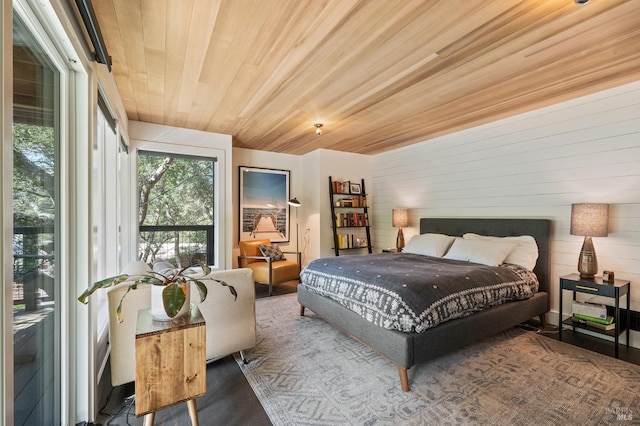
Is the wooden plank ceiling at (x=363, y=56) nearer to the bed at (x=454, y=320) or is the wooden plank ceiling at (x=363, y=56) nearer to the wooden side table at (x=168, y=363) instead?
the bed at (x=454, y=320)

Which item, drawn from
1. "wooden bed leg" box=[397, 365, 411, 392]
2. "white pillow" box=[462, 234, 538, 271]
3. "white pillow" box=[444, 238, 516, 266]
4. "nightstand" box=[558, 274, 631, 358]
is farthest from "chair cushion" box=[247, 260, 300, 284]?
"nightstand" box=[558, 274, 631, 358]

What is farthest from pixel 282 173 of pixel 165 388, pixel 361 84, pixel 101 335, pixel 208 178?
pixel 165 388

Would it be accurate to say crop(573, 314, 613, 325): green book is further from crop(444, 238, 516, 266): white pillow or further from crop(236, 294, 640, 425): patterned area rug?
crop(444, 238, 516, 266): white pillow

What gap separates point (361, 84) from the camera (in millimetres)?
2596

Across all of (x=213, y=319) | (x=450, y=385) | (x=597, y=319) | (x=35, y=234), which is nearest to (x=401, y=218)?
(x=597, y=319)

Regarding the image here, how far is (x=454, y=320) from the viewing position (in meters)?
2.26

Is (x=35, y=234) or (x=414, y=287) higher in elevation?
(x=35, y=234)

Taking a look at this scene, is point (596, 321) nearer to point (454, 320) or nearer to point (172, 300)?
point (454, 320)

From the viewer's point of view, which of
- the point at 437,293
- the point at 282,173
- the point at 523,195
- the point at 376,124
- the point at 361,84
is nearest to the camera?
the point at 437,293

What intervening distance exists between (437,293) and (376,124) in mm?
2348

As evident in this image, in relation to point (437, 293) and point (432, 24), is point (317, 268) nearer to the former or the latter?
point (437, 293)

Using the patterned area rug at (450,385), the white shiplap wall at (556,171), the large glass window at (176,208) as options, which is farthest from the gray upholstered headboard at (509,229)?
the large glass window at (176,208)

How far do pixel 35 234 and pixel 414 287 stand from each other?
224 cm

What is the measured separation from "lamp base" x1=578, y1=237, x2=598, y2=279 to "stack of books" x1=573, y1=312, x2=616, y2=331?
1.27 feet
